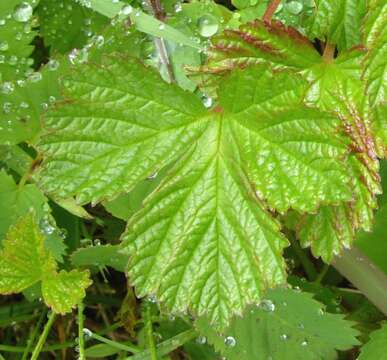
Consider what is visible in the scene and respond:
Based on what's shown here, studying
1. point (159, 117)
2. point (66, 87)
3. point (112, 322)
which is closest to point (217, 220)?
point (159, 117)

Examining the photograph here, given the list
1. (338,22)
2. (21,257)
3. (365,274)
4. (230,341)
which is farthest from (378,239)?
(21,257)

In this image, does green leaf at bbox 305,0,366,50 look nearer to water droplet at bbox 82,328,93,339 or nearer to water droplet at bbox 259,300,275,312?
water droplet at bbox 259,300,275,312

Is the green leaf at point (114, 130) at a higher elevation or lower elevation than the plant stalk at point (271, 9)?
lower

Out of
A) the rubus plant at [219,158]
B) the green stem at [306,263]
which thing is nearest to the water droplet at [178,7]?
the rubus plant at [219,158]

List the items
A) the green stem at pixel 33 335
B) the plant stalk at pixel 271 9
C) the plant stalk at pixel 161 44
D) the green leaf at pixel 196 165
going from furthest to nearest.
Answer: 1. the green stem at pixel 33 335
2. the plant stalk at pixel 161 44
3. the plant stalk at pixel 271 9
4. the green leaf at pixel 196 165

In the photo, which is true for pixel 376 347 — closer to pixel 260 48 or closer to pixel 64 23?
pixel 260 48

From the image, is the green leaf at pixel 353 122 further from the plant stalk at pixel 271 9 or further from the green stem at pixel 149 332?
the green stem at pixel 149 332

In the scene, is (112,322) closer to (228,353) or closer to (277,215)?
(228,353)
